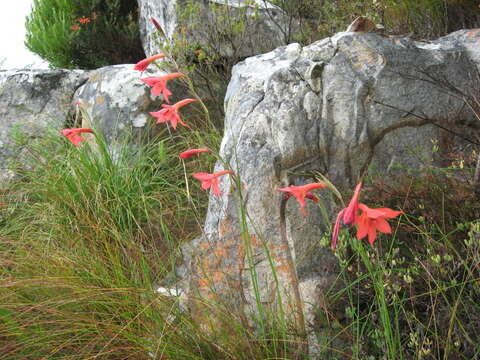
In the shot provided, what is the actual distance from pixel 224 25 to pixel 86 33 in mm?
2648

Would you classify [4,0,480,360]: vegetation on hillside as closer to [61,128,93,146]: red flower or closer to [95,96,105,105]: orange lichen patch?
[61,128,93,146]: red flower

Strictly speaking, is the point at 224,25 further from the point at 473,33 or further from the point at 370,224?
the point at 370,224

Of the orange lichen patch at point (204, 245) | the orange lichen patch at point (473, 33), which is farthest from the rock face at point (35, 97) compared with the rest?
the orange lichen patch at point (473, 33)

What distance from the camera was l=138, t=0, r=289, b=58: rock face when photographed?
5.01 meters

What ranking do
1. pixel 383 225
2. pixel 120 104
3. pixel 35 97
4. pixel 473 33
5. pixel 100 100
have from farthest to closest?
1. pixel 35 97
2. pixel 100 100
3. pixel 120 104
4. pixel 473 33
5. pixel 383 225

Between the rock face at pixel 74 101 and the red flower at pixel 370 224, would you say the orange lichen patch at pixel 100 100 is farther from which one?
the red flower at pixel 370 224

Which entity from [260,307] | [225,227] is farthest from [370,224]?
[225,227]

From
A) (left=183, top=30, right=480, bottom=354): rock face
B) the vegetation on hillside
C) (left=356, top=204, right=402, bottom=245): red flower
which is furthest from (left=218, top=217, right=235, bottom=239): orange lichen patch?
(left=356, top=204, right=402, bottom=245): red flower

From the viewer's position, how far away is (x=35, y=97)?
5.39m

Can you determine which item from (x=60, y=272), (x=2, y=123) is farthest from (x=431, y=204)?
(x=2, y=123)

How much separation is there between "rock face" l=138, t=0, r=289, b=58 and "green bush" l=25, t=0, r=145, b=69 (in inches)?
55.8

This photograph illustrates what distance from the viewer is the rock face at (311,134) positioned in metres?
2.50

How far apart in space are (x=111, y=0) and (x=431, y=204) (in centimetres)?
605

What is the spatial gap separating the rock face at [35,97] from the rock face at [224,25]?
1053 millimetres
